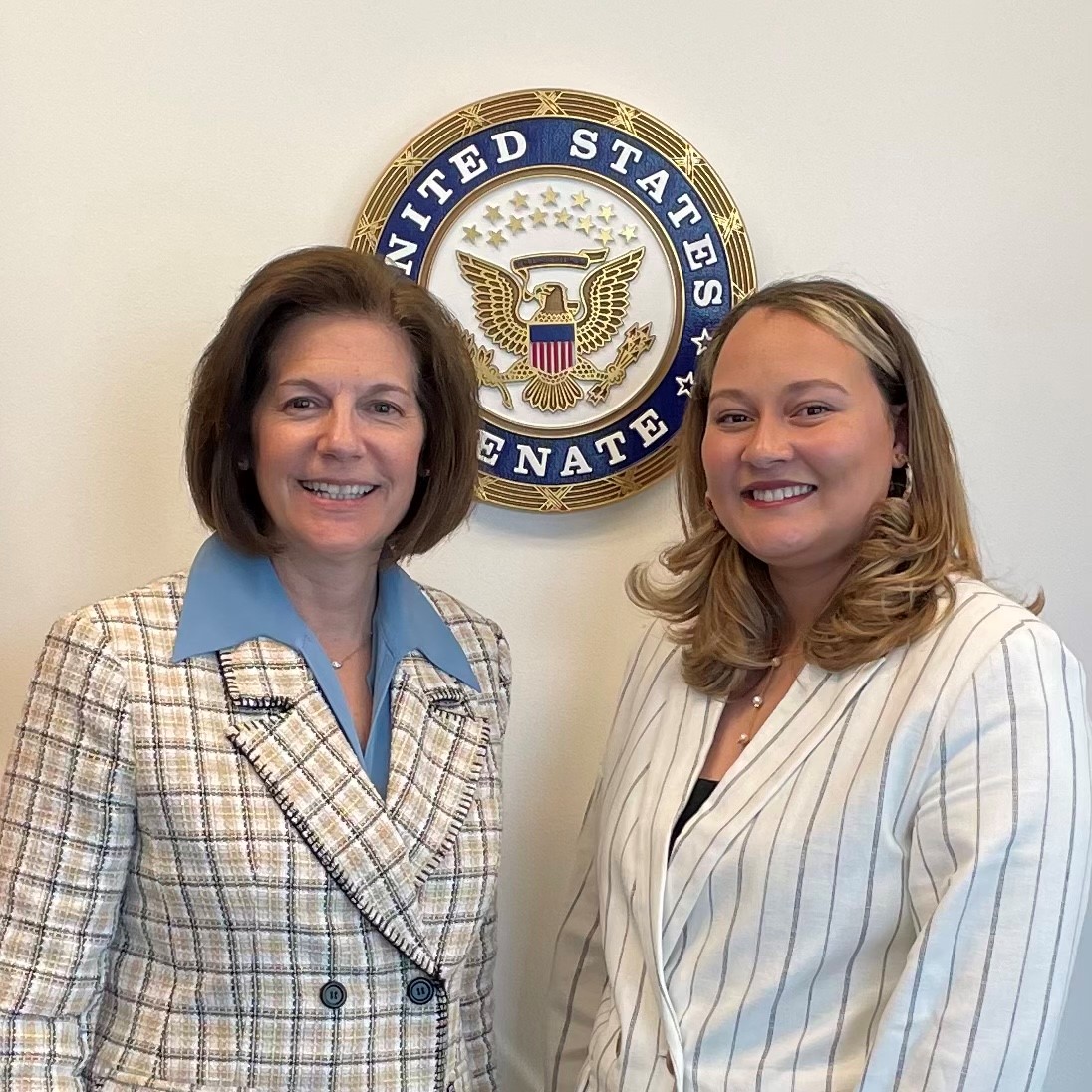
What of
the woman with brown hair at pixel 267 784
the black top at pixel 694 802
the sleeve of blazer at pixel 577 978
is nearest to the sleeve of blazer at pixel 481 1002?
the woman with brown hair at pixel 267 784

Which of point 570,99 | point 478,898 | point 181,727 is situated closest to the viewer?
point 181,727

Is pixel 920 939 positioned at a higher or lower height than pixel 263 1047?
higher

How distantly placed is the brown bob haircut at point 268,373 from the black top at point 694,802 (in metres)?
0.48

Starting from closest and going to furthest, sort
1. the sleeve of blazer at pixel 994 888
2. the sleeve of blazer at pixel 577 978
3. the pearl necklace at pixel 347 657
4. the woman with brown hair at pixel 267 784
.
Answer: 1. the sleeve of blazer at pixel 994 888
2. the woman with brown hair at pixel 267 784
3. the pearl necklace at pixel 347 657
4. the sleeve of blazer at pixel 577 978

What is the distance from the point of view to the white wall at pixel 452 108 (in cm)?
174

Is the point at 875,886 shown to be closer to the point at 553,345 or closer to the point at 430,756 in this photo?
the point at 430,756

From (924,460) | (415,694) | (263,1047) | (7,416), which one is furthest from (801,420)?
(7,416)

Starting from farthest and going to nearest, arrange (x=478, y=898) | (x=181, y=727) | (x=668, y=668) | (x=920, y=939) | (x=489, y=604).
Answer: (x=489, y=604) → (x=668, y=668) → (x=478, y=898) → (x=181, y=727) → (x=920, y=939)

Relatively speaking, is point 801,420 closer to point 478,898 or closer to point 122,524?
point 478,898

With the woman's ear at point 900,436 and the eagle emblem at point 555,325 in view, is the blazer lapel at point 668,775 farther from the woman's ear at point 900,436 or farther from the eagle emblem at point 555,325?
the eagle emblem at point 555,325

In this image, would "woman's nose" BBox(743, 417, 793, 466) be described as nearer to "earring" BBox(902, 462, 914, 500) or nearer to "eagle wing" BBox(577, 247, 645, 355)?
"earring" BBox(902, 462, 914, 500)

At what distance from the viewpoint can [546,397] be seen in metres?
1.78

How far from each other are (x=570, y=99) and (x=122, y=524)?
3.05 feet

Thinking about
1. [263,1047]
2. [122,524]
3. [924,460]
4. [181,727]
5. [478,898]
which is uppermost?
[924,460]
